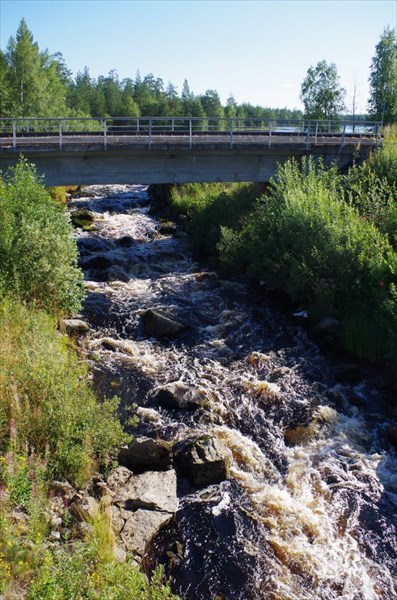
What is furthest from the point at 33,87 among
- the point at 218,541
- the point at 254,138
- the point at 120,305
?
the point at 218,541

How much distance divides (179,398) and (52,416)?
15.9ft

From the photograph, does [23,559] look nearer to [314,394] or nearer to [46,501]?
[46,501]

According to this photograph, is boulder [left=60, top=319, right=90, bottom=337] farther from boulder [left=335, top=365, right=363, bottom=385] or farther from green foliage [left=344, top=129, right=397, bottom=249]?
green foliage [left=344, top=129, right=397, bottom=249]

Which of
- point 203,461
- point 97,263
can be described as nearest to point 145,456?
point 203,461

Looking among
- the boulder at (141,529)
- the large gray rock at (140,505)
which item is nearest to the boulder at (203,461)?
the large gray rock at (140,505)

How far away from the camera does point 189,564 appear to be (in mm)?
8797

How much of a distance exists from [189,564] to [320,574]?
7.57 feet

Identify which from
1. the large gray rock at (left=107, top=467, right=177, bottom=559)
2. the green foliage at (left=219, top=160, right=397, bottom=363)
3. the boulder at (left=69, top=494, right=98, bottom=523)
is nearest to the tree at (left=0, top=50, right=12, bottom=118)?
the green foliage at (left=219, top=160, right=397, bottom=363)

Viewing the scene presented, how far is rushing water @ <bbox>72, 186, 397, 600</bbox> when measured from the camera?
875 cm

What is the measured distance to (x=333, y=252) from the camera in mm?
18141

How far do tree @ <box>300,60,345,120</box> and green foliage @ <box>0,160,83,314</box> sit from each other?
193 feet

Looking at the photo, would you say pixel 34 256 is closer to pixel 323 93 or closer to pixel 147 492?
pixel 147 492

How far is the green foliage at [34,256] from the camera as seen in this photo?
597 inches

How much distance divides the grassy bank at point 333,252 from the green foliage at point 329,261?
0.03 meters
